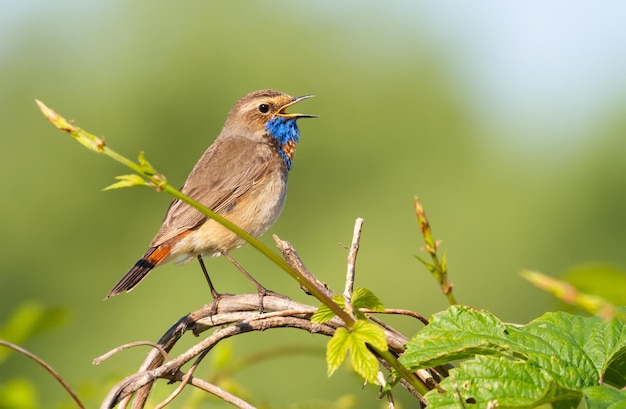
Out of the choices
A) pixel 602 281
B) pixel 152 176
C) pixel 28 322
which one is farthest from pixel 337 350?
pixel 28 322

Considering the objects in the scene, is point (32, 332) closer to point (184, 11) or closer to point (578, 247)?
point (578, 247)

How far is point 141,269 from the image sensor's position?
4621mm

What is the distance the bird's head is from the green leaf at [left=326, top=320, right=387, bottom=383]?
397 cm

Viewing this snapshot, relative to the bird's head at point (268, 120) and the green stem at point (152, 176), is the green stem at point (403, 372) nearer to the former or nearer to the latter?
the green stem at point (152, 176)

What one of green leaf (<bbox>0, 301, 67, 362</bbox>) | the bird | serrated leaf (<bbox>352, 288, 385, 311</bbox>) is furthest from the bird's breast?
serrated leaf (<bbox>352, 288, 385, 311</bbox>)

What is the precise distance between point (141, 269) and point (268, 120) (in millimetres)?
1653

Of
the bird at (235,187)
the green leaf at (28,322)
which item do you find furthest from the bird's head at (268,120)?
the green leaf at (28,322)

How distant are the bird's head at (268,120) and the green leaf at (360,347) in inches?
156

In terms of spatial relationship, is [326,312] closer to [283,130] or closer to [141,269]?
[141,269]

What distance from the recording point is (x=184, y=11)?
36.1 metres

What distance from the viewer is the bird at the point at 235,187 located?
4.91 m

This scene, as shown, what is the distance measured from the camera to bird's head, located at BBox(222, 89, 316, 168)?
5838 millimetres

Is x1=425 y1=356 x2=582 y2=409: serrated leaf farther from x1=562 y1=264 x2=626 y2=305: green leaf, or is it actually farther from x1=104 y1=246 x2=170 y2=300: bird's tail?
x1=104 y1=246 x2=170 y2=300: bird's tail

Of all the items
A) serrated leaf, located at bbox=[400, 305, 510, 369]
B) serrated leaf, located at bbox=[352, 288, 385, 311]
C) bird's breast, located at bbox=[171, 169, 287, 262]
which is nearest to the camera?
serrated leaf, located at bbox=[400, 305, 510, 369]
